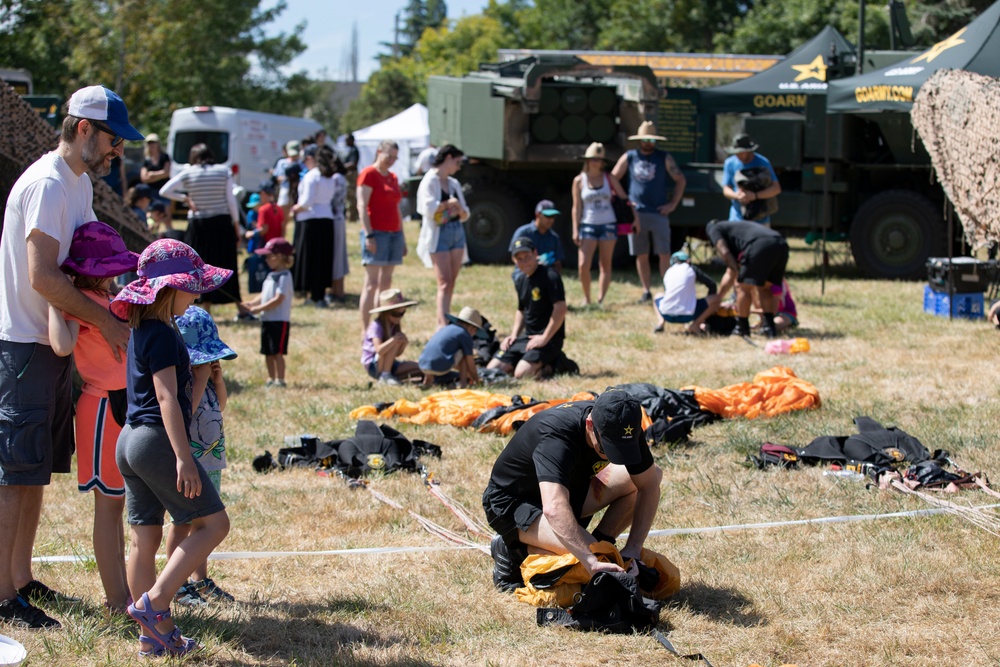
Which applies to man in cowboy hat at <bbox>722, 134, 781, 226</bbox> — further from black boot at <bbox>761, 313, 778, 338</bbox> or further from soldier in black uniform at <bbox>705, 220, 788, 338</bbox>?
black boot at <bbox>761, 313, 778, 338</bbox>

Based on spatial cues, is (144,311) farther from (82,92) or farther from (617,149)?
(617,149)

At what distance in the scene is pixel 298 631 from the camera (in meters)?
4.04

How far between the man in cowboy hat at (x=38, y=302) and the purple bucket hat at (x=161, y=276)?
20 cm

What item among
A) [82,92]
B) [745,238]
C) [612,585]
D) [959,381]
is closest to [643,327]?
[745,238]

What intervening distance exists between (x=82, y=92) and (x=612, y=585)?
2.53m

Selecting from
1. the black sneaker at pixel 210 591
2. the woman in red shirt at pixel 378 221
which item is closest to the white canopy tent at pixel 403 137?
the woman in red shirt at pixel 378 221

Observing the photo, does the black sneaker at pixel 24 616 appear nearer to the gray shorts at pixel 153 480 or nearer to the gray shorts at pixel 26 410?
the gray shorts at pixel 26 410

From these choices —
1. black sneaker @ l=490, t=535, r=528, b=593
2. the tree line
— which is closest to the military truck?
black sneaker @ l=490, t=535, r=528, b=593

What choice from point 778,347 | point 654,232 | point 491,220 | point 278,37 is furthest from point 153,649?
point 278,37

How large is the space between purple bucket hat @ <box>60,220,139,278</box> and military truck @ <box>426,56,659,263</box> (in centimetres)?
1056

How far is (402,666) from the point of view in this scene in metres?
3.75

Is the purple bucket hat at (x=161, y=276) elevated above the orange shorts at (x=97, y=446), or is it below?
above

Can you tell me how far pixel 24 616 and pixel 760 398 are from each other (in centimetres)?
479

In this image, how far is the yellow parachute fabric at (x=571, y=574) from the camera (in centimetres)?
417
